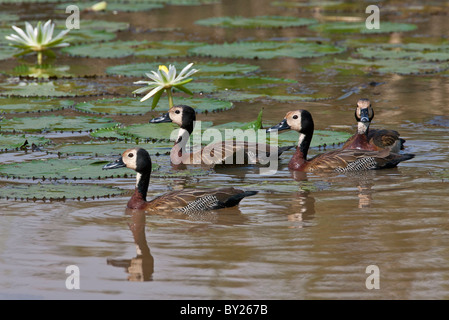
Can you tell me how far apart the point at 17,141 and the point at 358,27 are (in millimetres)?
11692

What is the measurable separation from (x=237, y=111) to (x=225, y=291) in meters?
6.79

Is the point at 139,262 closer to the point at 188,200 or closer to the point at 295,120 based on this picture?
the point at 188,200

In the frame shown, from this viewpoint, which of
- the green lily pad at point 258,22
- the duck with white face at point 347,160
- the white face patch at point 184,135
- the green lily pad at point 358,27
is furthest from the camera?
the green lily pad at point 258,22

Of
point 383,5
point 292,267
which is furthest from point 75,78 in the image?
point 383,5

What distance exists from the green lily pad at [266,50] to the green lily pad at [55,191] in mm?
8173

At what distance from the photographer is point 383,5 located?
2480cm

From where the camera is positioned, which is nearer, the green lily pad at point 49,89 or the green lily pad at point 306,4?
the green lily pad at point 49,89

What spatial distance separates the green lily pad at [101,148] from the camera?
995cm

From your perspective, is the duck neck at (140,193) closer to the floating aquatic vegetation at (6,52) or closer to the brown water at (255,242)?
the brown water at (255,242)

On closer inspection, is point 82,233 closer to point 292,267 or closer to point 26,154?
point 292,267

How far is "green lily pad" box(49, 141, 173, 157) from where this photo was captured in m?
9.95

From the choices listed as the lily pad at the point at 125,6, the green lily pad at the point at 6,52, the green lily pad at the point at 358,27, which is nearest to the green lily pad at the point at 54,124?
the green lily pad at the point at 6,52

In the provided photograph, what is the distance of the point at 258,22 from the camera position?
68.6ft

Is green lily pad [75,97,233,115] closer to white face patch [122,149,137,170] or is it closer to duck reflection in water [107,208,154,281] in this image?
white face patch [122,149,137,170]
